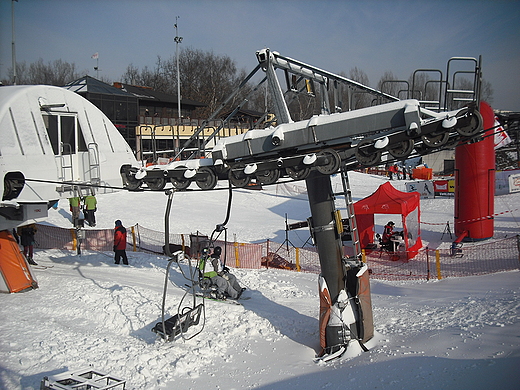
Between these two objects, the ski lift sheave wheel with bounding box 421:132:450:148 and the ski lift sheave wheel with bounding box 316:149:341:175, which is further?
the ski lift sheave wheel with bounding box 316:149:341:175

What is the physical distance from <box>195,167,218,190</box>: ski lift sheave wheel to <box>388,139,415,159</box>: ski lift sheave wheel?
330cm

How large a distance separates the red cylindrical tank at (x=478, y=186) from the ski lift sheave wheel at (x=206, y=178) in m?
13.2

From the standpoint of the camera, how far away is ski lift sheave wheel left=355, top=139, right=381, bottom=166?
6367mm

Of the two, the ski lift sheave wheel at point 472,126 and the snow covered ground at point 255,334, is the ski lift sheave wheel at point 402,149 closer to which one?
the ski lift sheave wheel at point 472,126

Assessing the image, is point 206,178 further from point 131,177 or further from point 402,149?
point 402,149

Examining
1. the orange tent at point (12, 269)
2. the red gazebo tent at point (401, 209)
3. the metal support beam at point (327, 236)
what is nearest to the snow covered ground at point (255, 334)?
the orange tent at point (12, 269)

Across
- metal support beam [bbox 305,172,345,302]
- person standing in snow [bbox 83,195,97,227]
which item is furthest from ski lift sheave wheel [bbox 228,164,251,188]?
person standing in snow [bbox 83,195,97,227]

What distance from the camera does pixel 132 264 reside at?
46.8ft

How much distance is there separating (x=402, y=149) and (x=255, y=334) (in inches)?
194

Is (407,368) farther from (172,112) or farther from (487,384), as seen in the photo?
(172,112)

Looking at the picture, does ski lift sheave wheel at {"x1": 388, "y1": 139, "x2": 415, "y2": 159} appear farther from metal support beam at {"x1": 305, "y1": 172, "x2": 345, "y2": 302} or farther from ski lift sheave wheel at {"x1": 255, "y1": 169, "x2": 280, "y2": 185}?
ski lift sheave wheel at {"x1": 255, "y1": 169, "x2": 280, "y2": 185}

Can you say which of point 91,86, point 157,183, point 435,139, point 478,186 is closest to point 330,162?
point 435,139

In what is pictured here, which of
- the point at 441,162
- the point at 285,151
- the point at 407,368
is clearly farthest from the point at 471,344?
the point at 441,162

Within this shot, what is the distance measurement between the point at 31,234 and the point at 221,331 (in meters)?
8.68
